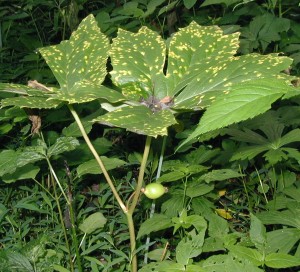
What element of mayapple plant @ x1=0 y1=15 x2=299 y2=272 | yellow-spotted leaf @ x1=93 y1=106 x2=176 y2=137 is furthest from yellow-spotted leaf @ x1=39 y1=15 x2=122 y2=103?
yellow-spotted leaf @ x1=93 y1=106 x2=176 y2=137

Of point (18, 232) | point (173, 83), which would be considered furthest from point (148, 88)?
point (18, 232)

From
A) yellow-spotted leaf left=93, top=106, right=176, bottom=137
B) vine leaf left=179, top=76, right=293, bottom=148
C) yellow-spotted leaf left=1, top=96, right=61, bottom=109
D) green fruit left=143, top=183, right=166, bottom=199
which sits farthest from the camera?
green fruit left=143, top=183, right=166, bottom=199

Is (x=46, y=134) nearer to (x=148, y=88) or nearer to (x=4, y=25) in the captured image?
(x=148, y=88)

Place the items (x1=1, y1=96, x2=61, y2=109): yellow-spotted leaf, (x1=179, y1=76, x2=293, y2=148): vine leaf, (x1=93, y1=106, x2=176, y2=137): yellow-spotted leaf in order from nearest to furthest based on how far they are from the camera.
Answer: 1. (x1=179, y1=76, x2=293, y2=148): vine leaf
2. (x1=93, y1=106, x2=176, y2=137): yellow-spotted leaf
3. (x1=1, y1=96, x2=61, y2=109): yellow-spotted leaf

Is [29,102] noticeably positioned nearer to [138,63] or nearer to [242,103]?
[138,63]

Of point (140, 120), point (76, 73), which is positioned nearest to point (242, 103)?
point (140, 120)

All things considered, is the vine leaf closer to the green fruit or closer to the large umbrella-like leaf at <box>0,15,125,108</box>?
the large umbrella-like leaf at <box>0,15,125,108</box>

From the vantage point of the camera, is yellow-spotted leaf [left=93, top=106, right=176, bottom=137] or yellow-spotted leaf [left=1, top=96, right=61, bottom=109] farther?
yellow-spotted leaf [left=1, top=96, right=61, bottom=109]

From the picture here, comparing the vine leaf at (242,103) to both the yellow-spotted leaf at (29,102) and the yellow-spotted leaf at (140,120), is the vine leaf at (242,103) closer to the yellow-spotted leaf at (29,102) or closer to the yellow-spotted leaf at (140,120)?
the yellow-spotted leaf at (140,120)
